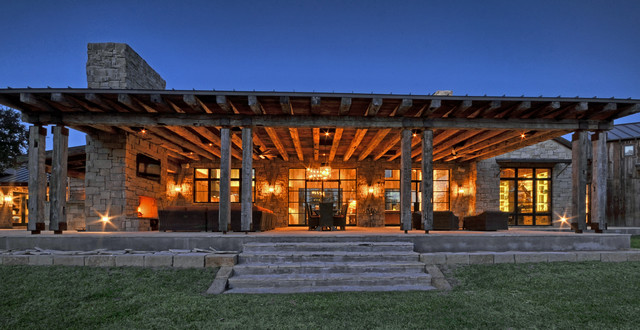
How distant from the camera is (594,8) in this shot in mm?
67438

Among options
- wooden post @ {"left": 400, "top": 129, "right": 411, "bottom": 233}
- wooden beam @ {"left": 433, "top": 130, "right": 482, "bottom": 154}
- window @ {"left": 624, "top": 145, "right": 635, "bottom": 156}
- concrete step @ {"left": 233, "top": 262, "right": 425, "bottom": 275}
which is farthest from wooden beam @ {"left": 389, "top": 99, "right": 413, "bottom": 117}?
window @ {"left": 624, "top": 145, "right": 635, "bottom": 156}

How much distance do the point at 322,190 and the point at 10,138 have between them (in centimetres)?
1336

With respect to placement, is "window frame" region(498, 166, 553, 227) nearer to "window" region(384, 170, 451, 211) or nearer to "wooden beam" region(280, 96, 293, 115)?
"window" region(384, 170, 451, 211)

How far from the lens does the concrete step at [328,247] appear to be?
586 cm

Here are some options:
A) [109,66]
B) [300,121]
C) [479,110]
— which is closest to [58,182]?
[109,66]

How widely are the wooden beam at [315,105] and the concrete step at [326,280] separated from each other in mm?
3034

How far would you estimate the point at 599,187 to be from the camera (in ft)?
23.5

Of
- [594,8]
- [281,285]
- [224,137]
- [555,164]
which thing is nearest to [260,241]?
[281,285]

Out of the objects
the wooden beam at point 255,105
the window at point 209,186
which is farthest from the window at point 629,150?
the wooden beam at point 255,105

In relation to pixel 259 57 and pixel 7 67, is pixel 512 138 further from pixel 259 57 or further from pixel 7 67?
pixel 7 67

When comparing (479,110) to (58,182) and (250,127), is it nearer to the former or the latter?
(250,127)

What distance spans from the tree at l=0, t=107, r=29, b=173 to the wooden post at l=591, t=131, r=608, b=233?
19103mm

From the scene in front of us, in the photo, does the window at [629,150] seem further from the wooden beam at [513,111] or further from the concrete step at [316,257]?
the concrete step at [316,257]

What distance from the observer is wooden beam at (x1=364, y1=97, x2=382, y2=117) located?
6.33 metres
